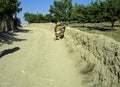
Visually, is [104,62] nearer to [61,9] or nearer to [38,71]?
[38,71]

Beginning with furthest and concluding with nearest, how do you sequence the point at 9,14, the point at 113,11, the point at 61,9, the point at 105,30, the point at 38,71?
the point at 61,9 < the point at 113,11 < the point at 105,30 < the point at 9,14 < the point at 38,71

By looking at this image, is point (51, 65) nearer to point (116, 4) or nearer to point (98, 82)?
point (98, 82)

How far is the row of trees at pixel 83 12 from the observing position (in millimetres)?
55825

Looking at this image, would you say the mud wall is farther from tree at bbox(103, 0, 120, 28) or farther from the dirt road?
Answer: tree at bbox(103, 0, 120, 28)

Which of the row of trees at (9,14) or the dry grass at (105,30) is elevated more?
the row of trees at (9,14)

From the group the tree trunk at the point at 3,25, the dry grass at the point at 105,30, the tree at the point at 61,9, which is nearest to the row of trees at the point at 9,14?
the tree trunk at the point at 3,25

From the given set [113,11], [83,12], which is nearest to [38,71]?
[113,11]

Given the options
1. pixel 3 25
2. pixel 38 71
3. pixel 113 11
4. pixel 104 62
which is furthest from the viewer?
pixel 113 11

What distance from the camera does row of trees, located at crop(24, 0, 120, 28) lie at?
55.8 metres

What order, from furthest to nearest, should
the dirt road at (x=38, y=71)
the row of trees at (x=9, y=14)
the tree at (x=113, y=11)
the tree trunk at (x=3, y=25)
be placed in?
the tree at (x=113, y=11), the tree trunk at (x=3, y=25), the row of trees at (x=9, y=14), the dirt road at (x=38, y=71)

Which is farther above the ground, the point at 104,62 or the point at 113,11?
the point at 113,11

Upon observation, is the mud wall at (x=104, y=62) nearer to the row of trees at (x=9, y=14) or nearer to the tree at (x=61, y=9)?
the row of trees at (x=9, y=14)

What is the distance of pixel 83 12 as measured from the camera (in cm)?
7394

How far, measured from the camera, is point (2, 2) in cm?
3136
